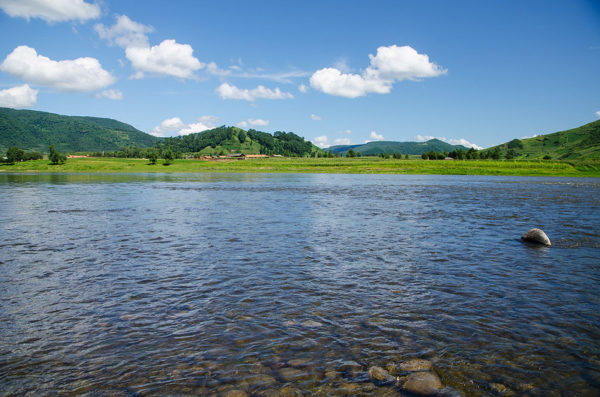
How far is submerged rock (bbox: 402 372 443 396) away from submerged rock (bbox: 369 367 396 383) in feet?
0.97

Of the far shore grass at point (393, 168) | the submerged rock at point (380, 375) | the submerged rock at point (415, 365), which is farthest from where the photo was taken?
the far shore grass at point (393, 168)

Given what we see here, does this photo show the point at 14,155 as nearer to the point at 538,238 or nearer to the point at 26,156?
the point at 26,156

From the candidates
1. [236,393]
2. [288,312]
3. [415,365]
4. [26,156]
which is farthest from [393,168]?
[26,156]

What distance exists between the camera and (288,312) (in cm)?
981

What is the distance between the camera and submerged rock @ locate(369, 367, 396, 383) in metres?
6.77

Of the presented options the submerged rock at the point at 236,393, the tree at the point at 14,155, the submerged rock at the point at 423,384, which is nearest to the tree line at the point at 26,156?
the tree at the point at 14,155

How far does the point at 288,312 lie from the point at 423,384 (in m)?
4.13

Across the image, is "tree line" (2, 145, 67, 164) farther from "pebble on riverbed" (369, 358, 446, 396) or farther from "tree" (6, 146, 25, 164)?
"pebble on riverbed" (369, 358, 446, 396)

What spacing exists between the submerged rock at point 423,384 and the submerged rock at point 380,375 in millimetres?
296

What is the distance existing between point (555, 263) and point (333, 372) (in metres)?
13.2

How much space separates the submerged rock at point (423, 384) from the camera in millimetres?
6434

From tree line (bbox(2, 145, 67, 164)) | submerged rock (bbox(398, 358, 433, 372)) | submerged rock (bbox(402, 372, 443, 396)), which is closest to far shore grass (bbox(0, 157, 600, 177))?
tree line (bbox(2, 145, 67, 164))

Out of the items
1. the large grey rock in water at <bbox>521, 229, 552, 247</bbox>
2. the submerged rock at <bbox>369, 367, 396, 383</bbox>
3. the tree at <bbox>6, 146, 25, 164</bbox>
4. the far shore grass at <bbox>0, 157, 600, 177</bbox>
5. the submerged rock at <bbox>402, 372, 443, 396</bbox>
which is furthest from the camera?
the tree at <bbox>6, 146, 25, 164</bbox>

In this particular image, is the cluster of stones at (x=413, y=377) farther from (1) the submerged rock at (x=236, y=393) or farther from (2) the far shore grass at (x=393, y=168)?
(2) the far shore grass at (x=393, y=168)
